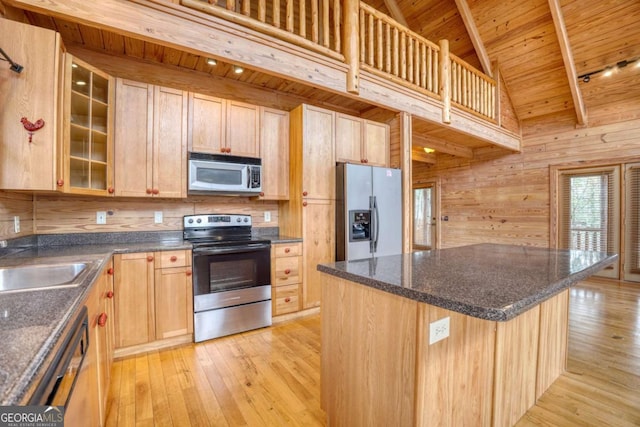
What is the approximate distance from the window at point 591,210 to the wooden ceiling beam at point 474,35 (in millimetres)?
2352

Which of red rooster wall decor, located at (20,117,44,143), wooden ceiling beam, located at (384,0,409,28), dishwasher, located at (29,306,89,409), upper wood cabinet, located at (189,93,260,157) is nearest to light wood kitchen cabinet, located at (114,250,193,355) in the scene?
red rooster wall decor, located at (20,117,44,143)

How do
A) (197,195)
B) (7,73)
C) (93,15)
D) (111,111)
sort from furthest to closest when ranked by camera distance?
(197,195) → (111,111) → (93,15) → (7,73)

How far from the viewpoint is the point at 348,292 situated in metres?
1.41

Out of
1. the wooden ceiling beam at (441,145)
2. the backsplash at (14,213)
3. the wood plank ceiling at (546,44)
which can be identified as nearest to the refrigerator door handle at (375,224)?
the wooden ceiling beam at (441,145)

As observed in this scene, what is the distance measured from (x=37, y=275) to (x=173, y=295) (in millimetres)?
1036

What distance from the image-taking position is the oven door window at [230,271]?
2604mm

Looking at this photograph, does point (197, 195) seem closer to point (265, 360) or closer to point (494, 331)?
point (265, 360)

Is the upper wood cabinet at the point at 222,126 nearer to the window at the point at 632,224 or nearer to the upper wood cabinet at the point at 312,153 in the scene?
the upper wood cabinet at the point at 312,153

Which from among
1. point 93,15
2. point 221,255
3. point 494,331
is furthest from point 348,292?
point 93,15

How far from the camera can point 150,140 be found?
2.66 m

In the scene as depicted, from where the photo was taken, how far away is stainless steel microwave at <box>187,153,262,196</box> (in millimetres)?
2828

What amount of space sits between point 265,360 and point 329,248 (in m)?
1.46

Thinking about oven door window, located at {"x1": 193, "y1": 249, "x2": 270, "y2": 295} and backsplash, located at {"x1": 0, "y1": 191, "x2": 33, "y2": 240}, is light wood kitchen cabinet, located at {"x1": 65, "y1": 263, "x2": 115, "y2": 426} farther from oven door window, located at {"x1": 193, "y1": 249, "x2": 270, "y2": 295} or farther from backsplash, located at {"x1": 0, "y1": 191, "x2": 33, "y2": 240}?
backsplash, located at {"x1": 0, "y1": 191, "x2": 33, "y2": 240}

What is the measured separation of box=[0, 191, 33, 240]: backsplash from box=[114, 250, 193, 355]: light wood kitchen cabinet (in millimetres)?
653
